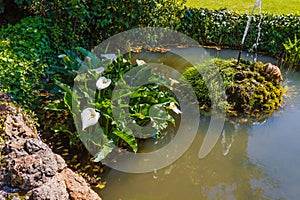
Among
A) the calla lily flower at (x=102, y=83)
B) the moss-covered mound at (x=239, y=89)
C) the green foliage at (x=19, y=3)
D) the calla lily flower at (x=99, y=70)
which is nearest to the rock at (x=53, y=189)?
the calla lily flower at (x=102, y=83)

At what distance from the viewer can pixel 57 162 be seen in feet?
11.0

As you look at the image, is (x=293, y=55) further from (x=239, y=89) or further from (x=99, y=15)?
(x=99, y=15)

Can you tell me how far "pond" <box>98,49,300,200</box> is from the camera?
4102 millimetres

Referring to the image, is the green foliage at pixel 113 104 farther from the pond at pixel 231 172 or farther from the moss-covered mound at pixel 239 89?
the moss-covered mound at pixel 239 89

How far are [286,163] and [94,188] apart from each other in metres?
2.61

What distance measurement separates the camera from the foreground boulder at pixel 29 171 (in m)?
2.94

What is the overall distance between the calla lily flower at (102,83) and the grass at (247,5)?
20.4ft

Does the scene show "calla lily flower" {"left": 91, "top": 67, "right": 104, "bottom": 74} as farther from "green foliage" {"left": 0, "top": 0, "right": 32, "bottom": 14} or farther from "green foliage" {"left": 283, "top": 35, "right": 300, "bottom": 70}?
"green foliage" {"left": 283, "top": 35, "right": 300, "bottom": 70}

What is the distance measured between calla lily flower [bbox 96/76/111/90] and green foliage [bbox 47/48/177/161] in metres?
→ 0.06

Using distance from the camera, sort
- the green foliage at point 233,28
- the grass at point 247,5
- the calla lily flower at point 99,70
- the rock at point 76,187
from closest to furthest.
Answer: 1. the rock at point 76,187
2. the calla lily flower at point 99,70
3. the green foliage at point 233,28
4. the grass at point 247,5

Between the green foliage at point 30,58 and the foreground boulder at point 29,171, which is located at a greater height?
the green foliage at point 30,58

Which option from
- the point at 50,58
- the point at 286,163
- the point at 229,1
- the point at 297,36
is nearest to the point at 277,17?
the point at 297,36

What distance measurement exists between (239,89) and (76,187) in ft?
11.3

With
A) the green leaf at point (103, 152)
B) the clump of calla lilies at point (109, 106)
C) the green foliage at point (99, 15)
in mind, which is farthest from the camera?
the green foliage at point (99, 15)
